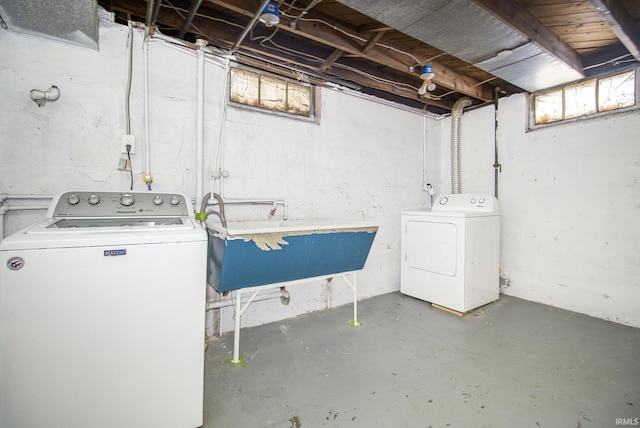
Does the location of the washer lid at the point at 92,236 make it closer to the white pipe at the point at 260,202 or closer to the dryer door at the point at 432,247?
the white pipe at the point at 260,202

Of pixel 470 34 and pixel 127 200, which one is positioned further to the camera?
pixel 470 34

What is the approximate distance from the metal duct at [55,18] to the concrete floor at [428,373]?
2211 mm

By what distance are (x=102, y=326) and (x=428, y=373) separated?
A: 182cm

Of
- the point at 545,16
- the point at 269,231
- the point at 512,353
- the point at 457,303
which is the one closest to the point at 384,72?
the point at 545,16

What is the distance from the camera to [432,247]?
2.99 m

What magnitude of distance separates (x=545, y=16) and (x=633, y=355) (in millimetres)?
2527

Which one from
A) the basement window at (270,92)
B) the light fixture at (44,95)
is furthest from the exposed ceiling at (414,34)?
the light fixture at (44,95)

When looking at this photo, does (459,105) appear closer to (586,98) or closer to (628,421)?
(586,98)

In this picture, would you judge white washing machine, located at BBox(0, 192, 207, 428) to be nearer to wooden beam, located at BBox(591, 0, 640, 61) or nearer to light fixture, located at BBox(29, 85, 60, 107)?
light fixture, located at BBox(29, 85, 60, 107)

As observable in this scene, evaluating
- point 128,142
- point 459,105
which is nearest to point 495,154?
point 459,105

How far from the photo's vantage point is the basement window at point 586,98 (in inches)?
103

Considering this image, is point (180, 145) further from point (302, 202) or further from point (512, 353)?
point (512, 353)

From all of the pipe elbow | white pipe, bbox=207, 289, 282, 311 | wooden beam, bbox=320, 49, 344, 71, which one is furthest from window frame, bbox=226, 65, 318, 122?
the pipe elbow

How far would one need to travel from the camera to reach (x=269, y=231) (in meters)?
1.78
